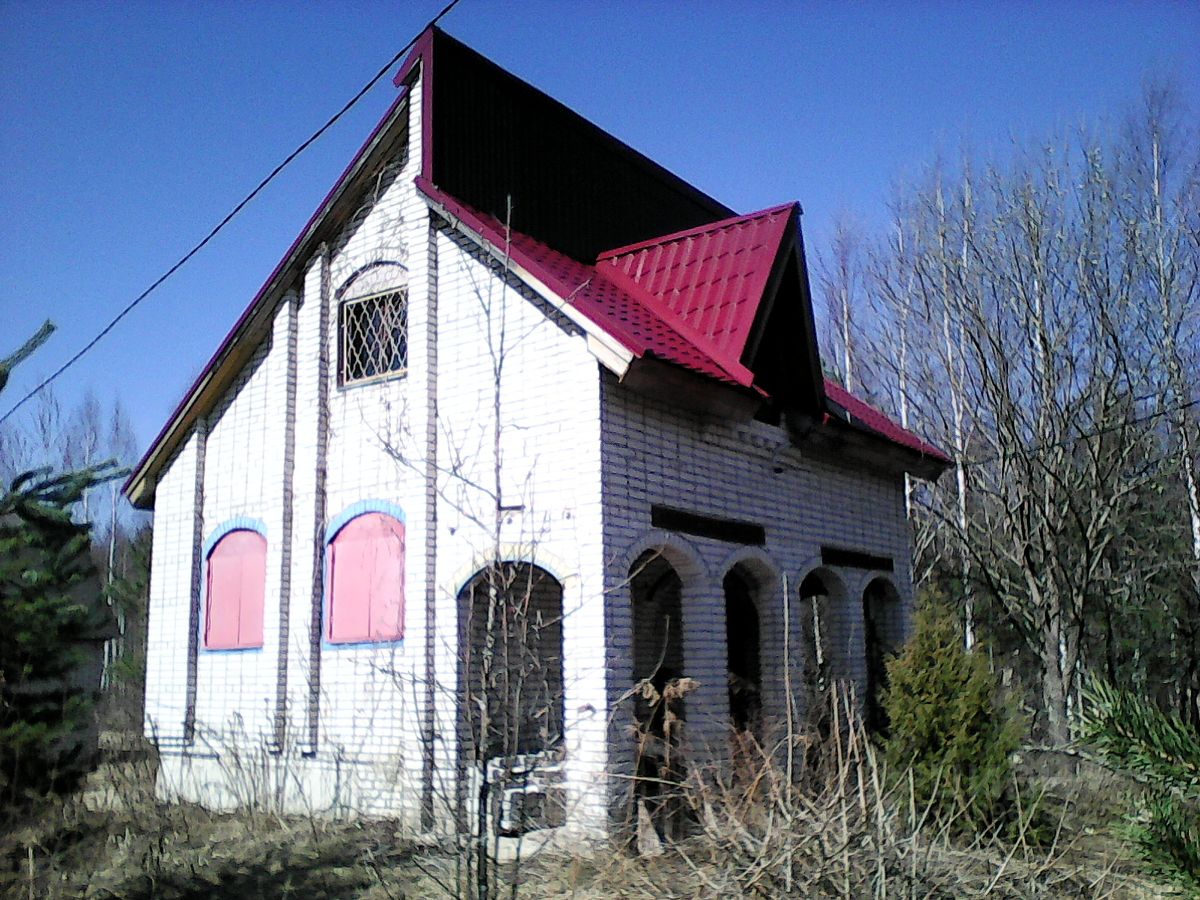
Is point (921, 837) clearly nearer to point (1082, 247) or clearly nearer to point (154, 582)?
point (154, 582)

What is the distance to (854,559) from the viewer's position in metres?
13.0

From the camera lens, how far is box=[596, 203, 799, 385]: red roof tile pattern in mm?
10453

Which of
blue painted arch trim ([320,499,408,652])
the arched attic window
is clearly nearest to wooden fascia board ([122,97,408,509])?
the arched attic window

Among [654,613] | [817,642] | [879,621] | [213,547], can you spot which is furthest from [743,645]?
[213,547]

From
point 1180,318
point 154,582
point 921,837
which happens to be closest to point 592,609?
point 921,837

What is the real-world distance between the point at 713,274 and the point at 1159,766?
9.03 metres

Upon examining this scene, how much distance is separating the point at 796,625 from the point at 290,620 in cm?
551

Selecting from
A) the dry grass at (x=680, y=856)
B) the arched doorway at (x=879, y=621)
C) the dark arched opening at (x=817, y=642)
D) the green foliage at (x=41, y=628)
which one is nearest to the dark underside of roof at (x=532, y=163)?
the dark arched opening at (x=817, y=642)

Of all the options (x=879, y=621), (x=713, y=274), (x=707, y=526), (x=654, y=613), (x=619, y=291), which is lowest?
(x=879, y=621)

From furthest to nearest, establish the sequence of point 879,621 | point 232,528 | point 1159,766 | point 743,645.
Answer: point 879,621, point 743,645, point 232,528, point 1159,766

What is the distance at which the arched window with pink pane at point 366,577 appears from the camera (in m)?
10.3

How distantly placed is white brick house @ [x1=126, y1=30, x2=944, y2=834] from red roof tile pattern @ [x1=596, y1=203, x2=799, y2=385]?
3cm

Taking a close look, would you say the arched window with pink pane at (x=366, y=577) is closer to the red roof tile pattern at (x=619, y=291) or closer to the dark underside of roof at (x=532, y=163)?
the red roof tile pattern at (x=619, y=291)

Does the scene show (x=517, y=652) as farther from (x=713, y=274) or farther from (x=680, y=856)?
(x=713, y=274)
